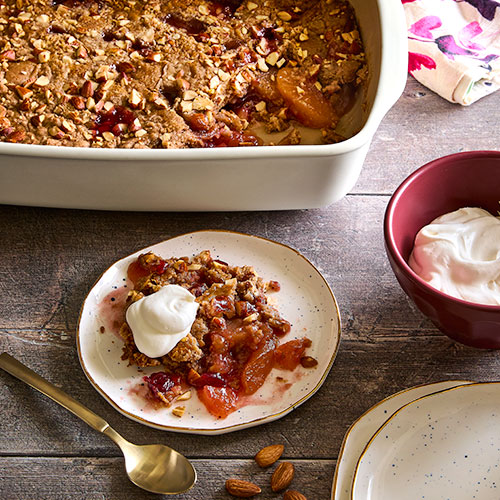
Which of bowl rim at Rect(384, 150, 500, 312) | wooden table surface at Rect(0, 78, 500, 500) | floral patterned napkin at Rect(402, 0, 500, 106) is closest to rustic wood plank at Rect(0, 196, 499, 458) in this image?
wooden table surface at Rect(0, 78, 500, 500)

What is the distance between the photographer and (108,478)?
1.44m

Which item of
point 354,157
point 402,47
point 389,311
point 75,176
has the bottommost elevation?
point 389,311

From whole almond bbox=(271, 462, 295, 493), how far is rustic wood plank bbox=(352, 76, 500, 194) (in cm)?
81

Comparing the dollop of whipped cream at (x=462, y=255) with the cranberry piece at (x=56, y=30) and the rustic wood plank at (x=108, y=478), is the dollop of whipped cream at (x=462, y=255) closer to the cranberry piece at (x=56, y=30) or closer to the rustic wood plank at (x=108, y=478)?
the rustic wood plank at (x=108, y=478)

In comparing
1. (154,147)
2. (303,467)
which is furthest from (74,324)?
(303,467)

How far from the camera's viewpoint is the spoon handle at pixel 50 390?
147cm

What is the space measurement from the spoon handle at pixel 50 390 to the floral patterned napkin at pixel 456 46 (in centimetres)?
136

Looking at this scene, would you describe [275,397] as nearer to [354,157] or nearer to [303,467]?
[303,467]

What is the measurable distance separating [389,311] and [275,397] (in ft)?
1.23

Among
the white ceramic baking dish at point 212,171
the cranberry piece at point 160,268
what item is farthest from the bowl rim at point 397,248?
the cranberry piece at point 160,268

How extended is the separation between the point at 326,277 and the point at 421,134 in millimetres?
583

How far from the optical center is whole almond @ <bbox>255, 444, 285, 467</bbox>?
56.7 inches

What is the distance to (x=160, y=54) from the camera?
6.15 feet

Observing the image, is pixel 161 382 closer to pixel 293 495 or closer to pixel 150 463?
pixel 150 463
